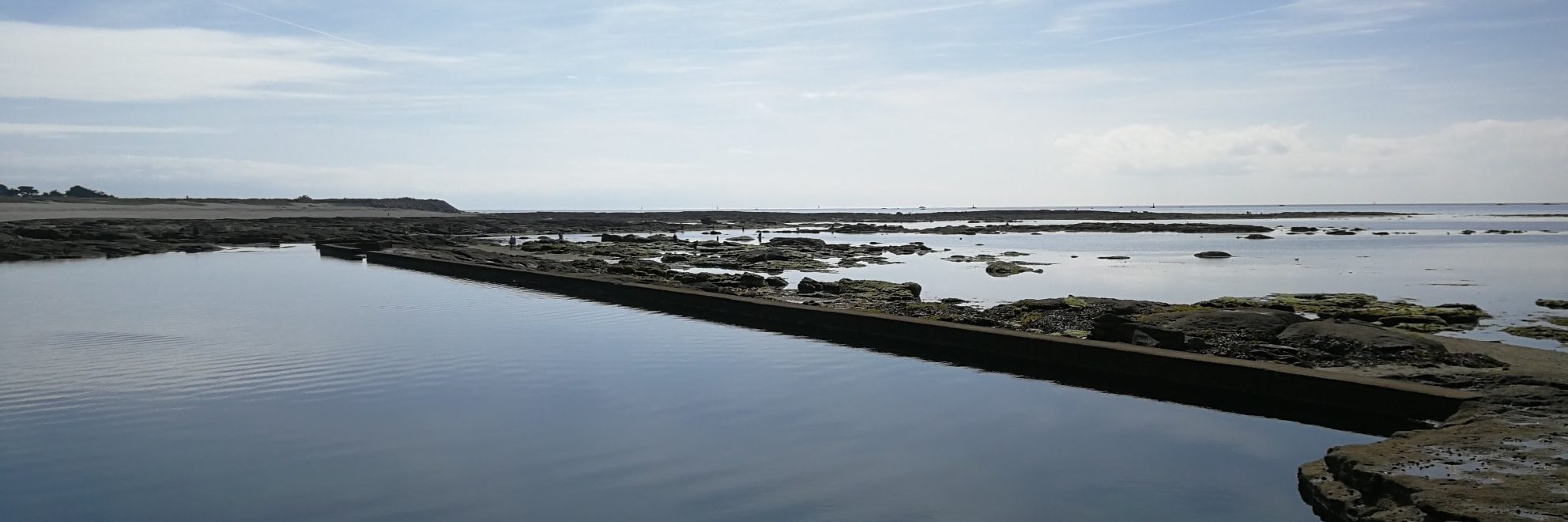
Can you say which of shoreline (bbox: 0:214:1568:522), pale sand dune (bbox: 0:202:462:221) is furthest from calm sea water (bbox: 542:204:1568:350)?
pale sand dune (bbox: 0:202:462:221)

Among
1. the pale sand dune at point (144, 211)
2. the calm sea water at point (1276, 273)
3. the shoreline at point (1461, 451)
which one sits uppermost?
the pale sand dune at point (144, 211)

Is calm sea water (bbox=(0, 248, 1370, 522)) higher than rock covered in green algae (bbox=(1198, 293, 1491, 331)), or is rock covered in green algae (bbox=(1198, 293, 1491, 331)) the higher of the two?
rock covered in green algae (bbox=(1198, 293, 1491, 331))

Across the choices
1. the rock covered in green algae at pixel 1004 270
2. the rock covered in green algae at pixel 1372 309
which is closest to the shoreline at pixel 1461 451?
the rock covered in green algae at pixel 1372 309

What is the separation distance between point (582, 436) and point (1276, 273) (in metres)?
32.1

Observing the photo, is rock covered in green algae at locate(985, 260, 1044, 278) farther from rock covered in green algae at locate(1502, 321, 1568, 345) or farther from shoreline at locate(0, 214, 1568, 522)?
rock covered in green algae at locate(1502, 321, 1568, 345)

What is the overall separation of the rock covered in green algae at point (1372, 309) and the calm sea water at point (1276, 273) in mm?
478

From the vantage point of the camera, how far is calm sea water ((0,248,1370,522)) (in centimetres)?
782

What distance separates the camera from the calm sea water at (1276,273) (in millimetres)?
25906

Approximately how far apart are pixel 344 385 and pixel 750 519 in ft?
24.0

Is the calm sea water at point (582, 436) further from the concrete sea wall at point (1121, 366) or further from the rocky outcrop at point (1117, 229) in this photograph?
the rocky outcrop at point (1117, 229)

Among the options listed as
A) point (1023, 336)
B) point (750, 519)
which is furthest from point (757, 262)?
point (750, 519)

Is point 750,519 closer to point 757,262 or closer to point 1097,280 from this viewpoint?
point 1097,280

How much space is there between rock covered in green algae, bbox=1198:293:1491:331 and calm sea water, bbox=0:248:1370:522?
9.91 meters

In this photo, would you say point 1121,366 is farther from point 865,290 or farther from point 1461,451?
point 865,290
